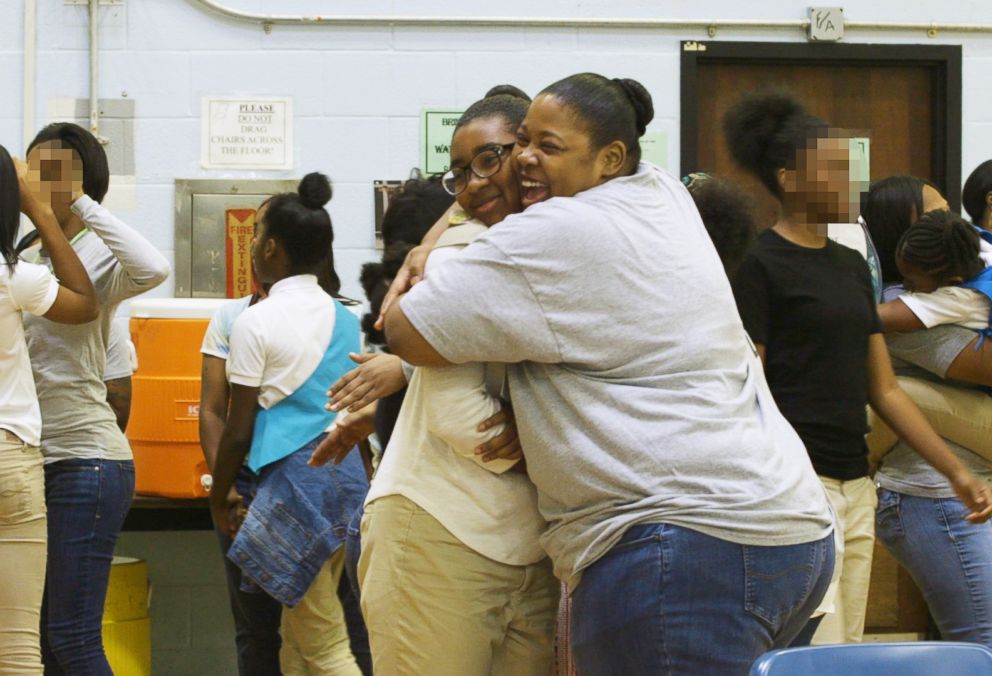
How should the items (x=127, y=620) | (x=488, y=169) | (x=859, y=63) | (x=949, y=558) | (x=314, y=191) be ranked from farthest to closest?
(x=859, y=63)
(x=127, y=620)
(x=314, y=191)
(x=949, y=558)
(x=488, y=169)

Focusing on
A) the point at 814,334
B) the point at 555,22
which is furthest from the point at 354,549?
the point at 555,22

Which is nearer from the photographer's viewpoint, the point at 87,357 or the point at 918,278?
the point at 918,278

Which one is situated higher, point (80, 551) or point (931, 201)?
point (931, 201)

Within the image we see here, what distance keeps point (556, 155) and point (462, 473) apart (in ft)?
1.42

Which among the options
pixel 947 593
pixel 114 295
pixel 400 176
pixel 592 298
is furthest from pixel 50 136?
pixel 947 593

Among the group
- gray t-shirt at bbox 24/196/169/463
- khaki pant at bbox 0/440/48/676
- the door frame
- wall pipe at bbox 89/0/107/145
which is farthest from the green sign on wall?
khaki pant at bbox 0/440/48/676

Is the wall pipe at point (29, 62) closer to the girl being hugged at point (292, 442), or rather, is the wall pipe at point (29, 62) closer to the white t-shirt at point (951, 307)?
the girl being hugged at point (292, 442)

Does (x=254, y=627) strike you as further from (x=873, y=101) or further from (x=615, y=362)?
(x=873, y=101)

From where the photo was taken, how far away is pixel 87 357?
2764 millimetres

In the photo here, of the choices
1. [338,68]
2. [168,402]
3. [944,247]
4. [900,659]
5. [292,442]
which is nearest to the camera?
[900,659]

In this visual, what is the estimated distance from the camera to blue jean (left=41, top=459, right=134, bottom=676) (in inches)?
106

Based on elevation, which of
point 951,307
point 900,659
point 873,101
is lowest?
point 900,659

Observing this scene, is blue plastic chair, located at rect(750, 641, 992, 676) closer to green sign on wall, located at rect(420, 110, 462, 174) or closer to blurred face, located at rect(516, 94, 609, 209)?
blurred face, located at rect(516, 94, 609, 209)

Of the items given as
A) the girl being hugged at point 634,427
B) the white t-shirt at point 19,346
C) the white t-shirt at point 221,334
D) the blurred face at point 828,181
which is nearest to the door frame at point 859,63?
the white t-shirt at point 221,334
